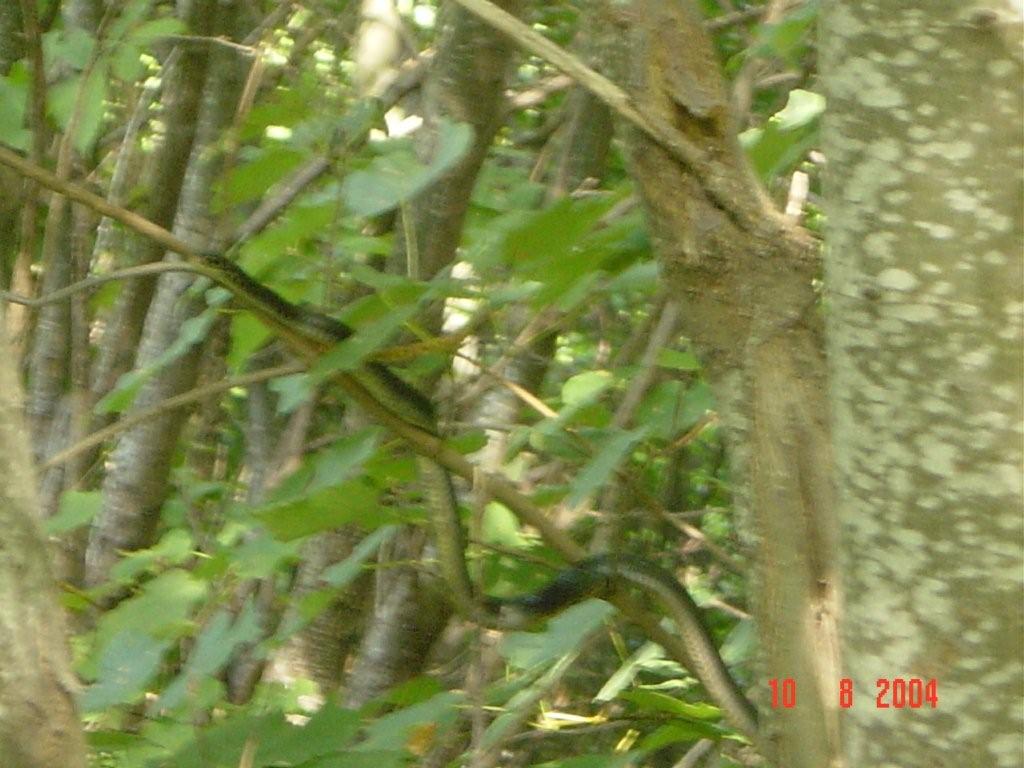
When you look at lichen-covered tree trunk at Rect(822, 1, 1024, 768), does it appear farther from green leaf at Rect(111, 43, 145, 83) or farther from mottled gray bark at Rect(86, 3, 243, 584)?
mottled gray bark at Rect(86, 3, 243, 584)

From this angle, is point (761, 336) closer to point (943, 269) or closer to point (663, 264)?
point (663, 264)

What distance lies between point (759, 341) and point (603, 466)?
13.2 inches

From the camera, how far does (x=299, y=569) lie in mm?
2666

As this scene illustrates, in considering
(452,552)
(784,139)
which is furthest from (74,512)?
(784,139)

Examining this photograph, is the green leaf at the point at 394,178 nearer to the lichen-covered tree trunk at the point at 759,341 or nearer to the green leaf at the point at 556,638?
the lichen-covered tree trunk at the point at 759,341

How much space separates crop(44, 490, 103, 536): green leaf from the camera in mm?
1876

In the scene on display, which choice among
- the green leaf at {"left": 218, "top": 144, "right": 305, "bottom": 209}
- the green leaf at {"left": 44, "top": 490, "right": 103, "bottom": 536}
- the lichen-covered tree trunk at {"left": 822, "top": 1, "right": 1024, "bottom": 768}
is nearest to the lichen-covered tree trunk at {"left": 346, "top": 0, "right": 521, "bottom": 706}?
the green leaf at {"left": 218, "top": 144, "right": 305, "bottom": 209}

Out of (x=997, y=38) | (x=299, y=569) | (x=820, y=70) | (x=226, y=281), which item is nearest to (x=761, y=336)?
(x=820, y=70)

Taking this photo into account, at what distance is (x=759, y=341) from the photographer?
1120mm

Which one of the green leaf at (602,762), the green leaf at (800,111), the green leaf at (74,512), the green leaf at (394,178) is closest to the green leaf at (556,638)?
the green leaf at (602,762)

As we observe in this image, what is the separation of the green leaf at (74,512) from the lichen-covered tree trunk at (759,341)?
1.09 m

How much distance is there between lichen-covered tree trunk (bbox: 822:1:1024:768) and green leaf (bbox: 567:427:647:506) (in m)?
0.55

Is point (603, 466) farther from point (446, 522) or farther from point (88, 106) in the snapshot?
point (88, 106)

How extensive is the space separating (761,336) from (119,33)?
4.21ft
